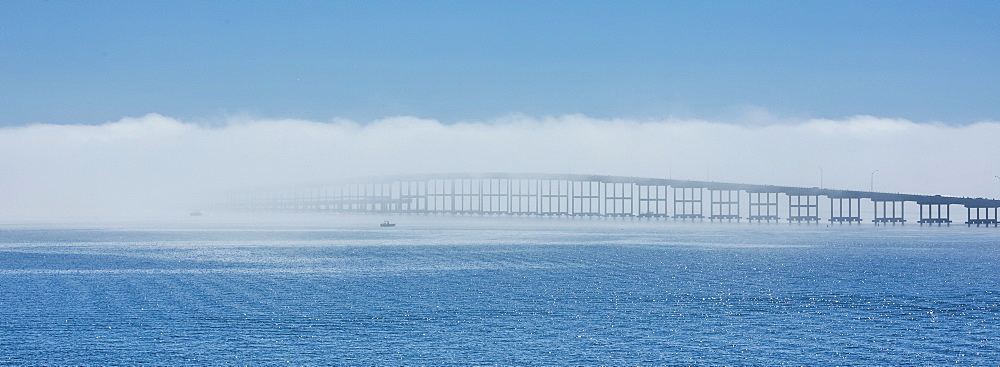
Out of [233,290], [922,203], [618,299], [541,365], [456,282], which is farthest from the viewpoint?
[922,203]

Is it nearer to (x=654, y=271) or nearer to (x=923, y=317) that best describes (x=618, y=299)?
(x=923, y=317)

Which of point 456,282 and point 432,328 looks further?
point 456,282

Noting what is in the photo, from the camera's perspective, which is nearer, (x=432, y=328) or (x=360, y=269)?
(x=432, y=328)

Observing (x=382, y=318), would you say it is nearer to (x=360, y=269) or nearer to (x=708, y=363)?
(x=708, y=363)

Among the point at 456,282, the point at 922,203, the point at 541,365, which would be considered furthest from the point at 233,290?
the point at 922,203

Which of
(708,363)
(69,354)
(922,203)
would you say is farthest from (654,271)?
(922,203)

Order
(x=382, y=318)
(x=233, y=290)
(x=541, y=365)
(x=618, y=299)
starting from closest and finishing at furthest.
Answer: (x=541, y=365), (x=382, y=318), (x=618, y=299), (x=233, y=290)
